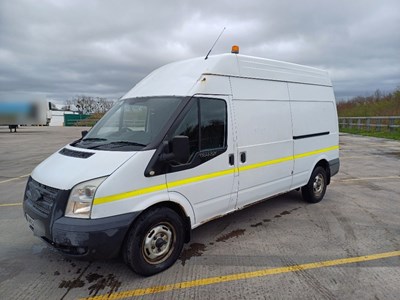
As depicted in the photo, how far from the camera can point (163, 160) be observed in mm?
3338

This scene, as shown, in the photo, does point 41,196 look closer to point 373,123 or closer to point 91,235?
point 91,235

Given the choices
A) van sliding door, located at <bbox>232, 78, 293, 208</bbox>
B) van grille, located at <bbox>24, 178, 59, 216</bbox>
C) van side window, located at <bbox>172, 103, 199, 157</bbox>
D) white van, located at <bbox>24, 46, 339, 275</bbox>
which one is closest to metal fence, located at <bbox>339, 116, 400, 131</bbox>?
van sliding door, located at <bbox>232, 78, 293, 208</bbox>

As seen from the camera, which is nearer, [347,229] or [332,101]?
[347,229]

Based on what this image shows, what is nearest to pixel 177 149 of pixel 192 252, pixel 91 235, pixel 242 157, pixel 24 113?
pixel 91 235

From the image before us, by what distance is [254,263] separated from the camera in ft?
12.2

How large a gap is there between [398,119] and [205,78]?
23169mm

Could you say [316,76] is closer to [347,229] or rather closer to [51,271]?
[347,229]

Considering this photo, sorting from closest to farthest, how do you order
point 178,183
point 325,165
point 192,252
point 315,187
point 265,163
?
point 178,183 < point 192,252 < point 265,163 < point 315,187 < point 325,165

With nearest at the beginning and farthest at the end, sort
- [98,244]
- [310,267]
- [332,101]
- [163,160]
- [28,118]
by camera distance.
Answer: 1. [98,244]
2. [163,160]
3. [310,267]
4. [332,101]
5. [28,118]

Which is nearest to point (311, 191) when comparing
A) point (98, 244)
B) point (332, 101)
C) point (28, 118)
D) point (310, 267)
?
point (332, 101)

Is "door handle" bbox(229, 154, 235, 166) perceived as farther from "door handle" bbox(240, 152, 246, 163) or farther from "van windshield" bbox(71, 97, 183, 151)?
"van windshield" bbox(71, 97, 183, 151)

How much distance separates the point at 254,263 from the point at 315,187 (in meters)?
2.97

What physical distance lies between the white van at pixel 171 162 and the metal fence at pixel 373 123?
2068cm

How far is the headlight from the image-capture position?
2.99 meters
